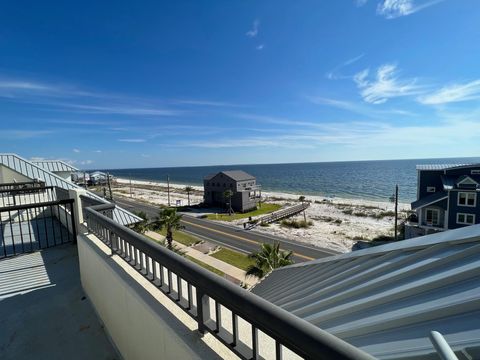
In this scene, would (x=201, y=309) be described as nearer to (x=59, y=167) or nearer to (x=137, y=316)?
(x=137, y=316)

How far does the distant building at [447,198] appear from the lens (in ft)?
68.5

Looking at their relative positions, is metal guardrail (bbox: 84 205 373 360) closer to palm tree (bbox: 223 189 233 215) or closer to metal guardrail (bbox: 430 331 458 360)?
metal guardrail (bbox: 430 331 458 360)

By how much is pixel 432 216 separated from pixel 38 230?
93.0 feet

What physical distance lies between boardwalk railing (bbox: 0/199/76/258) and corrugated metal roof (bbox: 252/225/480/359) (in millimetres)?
5701

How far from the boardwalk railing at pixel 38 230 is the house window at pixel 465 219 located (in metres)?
27.3

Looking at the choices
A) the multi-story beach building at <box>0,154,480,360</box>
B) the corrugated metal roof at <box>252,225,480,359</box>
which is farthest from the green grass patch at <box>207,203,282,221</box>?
the corrugated metal roof at <box>252,225,480,359</box>

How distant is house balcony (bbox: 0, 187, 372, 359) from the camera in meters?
1.21

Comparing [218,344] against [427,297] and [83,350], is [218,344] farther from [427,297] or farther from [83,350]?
[83,350]

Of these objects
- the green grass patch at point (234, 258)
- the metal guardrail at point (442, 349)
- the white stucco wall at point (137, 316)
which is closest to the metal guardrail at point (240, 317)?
the white stucco wall at point (137, 316)

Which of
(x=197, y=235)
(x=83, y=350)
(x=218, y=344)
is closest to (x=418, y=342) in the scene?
(x=218, y=344)

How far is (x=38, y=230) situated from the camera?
6.99 metres

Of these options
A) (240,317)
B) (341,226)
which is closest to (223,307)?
(240,317)

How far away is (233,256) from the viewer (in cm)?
2080

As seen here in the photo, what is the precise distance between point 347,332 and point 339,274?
6.14 feet
